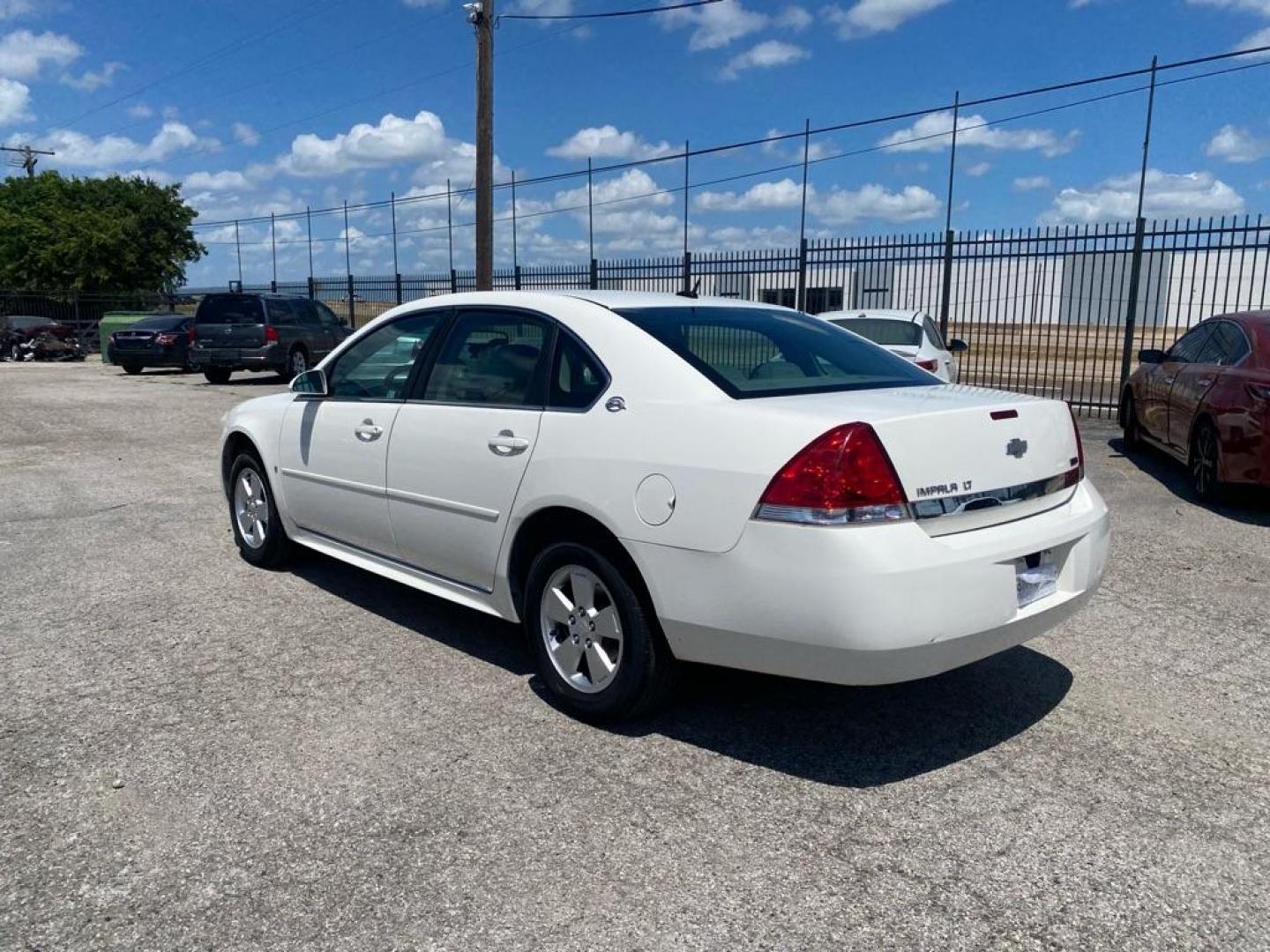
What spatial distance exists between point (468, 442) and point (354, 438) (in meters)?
0.97

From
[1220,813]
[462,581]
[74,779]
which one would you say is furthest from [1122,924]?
[74,779]

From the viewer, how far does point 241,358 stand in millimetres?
19391

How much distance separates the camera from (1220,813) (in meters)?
3.13

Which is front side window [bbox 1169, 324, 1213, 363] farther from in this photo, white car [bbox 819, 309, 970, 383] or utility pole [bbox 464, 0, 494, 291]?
utility pole [bbox 464, 0, 494, 291]

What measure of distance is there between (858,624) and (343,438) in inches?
113

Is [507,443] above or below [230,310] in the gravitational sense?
below

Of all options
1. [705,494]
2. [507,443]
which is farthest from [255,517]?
[705,494]

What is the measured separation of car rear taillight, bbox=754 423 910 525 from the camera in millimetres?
3076

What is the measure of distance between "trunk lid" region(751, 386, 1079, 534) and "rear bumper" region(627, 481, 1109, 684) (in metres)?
0.08

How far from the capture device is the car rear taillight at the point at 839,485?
3.08 meters

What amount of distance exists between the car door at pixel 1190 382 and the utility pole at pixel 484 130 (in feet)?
35.5

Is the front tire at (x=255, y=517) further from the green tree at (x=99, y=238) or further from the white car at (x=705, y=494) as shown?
the green tree at (x=99, y=238)

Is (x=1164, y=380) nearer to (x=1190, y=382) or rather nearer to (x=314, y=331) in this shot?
(x=1190, y=382)

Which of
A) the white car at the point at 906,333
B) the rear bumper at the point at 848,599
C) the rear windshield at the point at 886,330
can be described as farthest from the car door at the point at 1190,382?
the rear bumper at the point at 848,599
